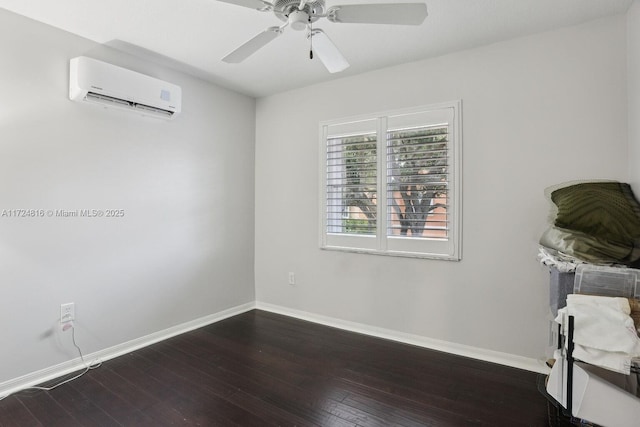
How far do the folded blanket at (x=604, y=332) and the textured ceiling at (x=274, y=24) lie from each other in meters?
1.77

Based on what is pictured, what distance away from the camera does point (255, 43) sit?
6.07 ft

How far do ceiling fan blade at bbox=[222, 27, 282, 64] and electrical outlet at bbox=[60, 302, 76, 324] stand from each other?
207 cm

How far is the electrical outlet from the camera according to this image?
2373 millimetres

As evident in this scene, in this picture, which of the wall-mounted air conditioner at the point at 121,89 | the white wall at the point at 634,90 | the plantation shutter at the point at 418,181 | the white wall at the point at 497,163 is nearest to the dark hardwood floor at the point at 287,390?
the white wall at the point at 497,163

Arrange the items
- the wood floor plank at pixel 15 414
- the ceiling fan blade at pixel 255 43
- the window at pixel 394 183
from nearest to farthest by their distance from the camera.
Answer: the ceiling fan blade at pixel 255 43 → the wood floor plank at pixel 15 414 → the window at pixel 394 183

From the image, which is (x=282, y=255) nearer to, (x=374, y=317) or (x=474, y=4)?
(x=374, y=317)

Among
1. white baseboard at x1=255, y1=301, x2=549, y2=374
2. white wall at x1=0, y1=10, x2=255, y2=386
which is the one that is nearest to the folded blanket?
white baseboard at x1=255, y1=301, x2=549, y2=374

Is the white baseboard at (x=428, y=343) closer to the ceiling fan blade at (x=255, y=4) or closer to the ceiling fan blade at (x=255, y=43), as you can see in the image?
the ceiling fan blade at (x=255, y=43)

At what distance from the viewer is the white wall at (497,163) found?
224 cm

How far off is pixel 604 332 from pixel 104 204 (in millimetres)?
3213

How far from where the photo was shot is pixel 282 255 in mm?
3715

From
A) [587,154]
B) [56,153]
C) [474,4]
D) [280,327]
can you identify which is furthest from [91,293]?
[587,154]

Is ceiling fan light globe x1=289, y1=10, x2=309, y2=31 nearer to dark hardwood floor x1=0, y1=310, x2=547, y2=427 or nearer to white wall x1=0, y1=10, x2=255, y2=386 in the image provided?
white wall x1=0, y1=10, x2=255, y2=386

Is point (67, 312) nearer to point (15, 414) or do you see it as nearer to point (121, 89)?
point (15, 414)
